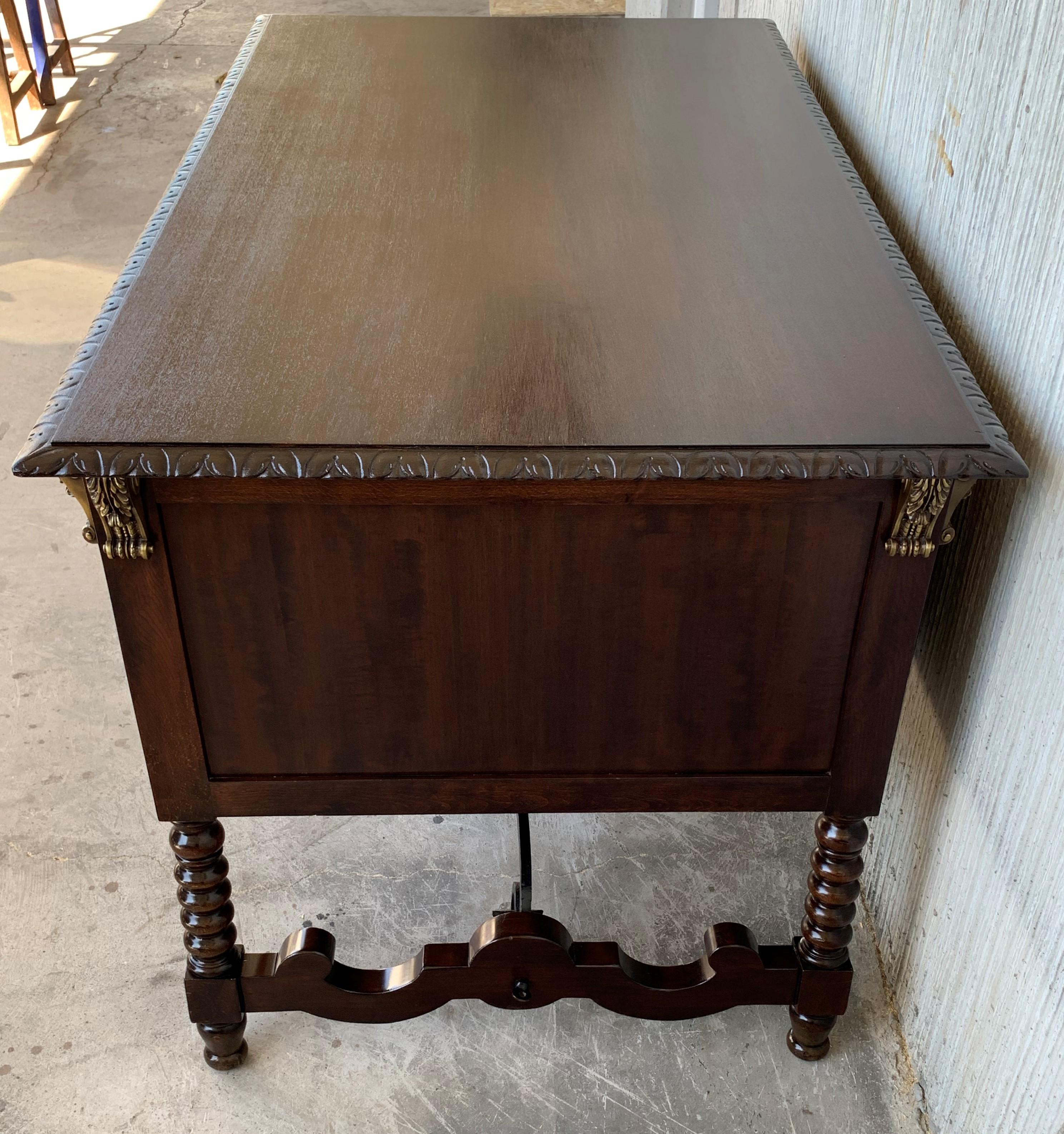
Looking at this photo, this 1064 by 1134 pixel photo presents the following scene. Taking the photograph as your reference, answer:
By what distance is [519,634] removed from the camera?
112 centimetres

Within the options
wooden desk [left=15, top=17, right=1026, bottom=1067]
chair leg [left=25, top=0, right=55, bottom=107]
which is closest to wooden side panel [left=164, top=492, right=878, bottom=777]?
wooden desk [left=15, top=17, right=1026, bottom=1067]

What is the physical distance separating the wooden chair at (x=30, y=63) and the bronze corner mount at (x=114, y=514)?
365 centimetres

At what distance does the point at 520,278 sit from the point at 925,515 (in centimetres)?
48

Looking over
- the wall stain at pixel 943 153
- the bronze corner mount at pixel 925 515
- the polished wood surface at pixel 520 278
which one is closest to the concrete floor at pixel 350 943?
the bronze corner mount at pixel 925 515

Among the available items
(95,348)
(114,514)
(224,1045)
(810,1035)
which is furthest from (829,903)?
(95,348)

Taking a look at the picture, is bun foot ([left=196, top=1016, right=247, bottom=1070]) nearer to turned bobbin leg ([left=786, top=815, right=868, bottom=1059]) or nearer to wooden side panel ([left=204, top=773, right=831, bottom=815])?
wooden side panel ([left=204, top=773, right=831, bottom=815])

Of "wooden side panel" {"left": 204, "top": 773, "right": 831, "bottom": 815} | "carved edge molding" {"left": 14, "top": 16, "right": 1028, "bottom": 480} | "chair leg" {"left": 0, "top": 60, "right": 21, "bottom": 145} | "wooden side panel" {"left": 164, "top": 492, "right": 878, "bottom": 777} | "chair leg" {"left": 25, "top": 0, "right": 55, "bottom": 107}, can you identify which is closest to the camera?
"carved edge molding" {"left": 14, "top": 16, "right": 1028, "bottom": 480}

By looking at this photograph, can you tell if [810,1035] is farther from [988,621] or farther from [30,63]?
[30,63]

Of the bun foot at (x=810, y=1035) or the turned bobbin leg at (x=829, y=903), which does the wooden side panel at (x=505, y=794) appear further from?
the bun foot at (x=810, y=1035)

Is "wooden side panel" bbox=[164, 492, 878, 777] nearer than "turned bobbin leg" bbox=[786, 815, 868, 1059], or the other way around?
"wooden side panel" bbox=[164, 492, 878, 777]

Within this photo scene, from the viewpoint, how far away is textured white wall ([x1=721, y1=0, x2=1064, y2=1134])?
105 cm

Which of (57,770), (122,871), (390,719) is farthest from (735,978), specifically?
(57,770)

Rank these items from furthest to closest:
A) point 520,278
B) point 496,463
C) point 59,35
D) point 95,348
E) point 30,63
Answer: point 59,35 → point 30,63 → point 520,278 → point 95,348 → point 496,463

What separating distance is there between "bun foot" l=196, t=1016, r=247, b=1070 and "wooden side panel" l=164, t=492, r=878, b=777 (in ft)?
1.31
